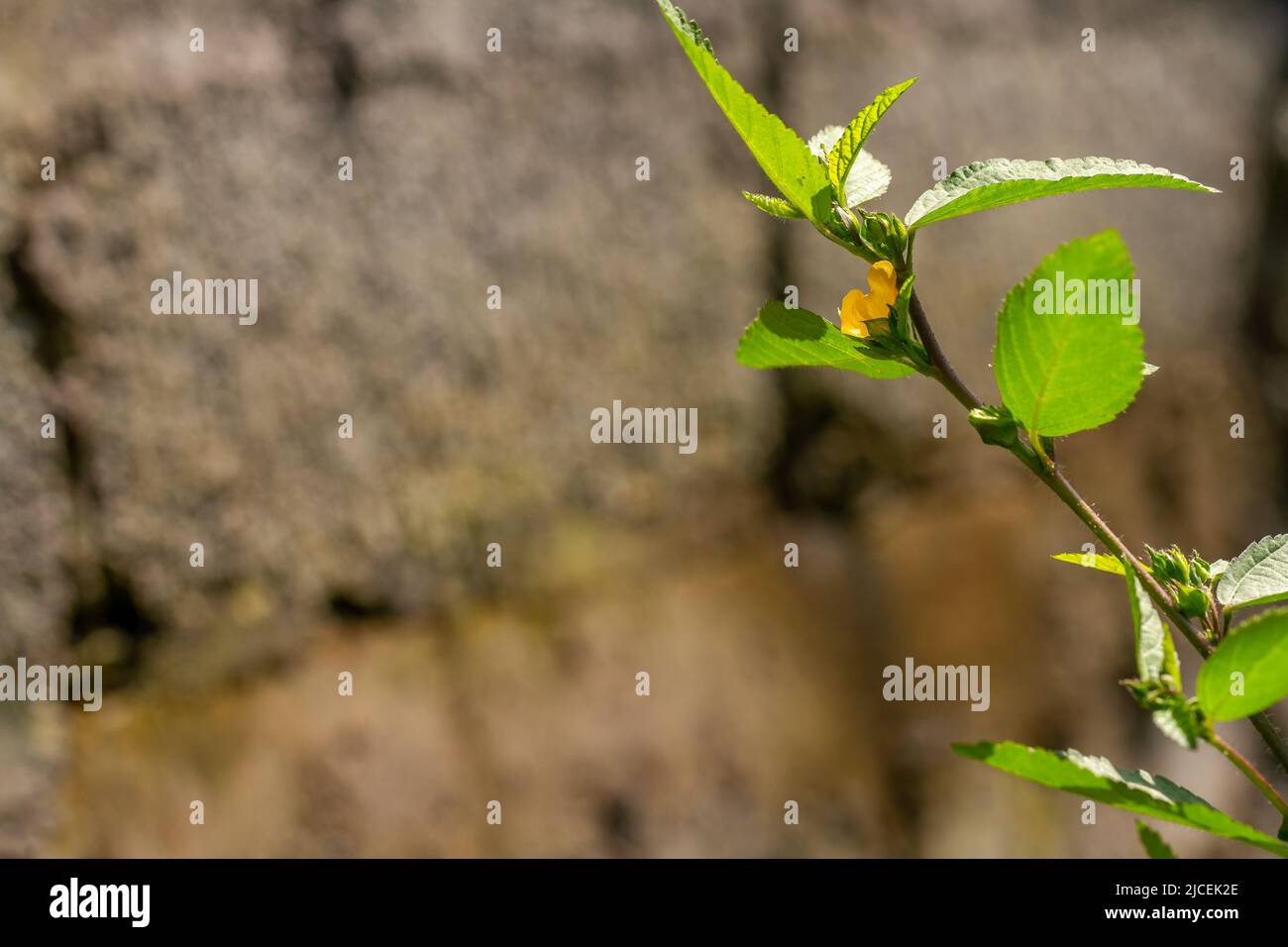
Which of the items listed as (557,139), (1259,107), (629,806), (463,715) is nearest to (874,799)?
(629,806)

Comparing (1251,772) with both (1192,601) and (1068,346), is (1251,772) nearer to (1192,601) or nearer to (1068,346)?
(1192,601)

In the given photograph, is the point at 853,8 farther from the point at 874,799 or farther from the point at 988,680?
the point at 874,799

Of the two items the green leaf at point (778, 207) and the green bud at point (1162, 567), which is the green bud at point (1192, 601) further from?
the green leaf at point (778, 207)

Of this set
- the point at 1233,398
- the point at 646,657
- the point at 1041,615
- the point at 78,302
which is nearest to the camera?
the point at 78,302

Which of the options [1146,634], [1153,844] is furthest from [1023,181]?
[1153,844]

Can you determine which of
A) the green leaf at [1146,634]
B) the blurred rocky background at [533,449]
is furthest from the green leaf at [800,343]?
the blurred rocky background at [533,449]
